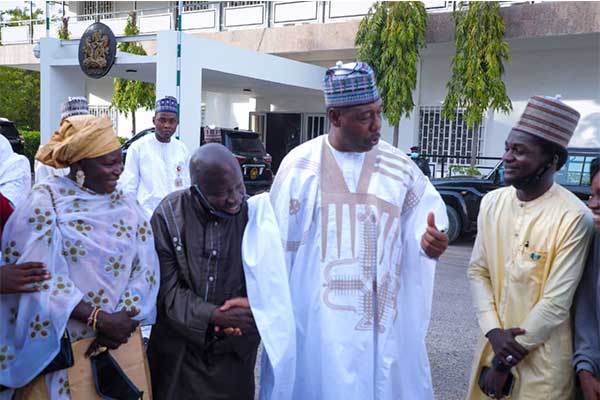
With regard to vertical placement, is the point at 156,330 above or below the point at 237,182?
below

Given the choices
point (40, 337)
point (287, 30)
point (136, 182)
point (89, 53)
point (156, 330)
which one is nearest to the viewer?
point (40, 337)

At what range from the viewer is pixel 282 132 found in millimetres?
19828

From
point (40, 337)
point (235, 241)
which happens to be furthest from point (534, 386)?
point (40, 337)

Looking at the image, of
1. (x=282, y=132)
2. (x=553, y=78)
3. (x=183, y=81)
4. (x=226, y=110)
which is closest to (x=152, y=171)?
(x=183, y=81)

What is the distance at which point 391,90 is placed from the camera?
13.2m

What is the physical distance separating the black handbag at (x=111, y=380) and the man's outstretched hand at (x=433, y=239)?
1.33 metres

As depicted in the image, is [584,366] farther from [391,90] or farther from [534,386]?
[391,90]

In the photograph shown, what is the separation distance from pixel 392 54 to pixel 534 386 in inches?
460

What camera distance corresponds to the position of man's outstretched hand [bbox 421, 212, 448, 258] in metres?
2.45

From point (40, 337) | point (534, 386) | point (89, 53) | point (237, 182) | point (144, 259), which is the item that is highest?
point (89, 53)

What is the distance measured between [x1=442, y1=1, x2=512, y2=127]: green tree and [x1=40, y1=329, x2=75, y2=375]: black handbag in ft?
37.1

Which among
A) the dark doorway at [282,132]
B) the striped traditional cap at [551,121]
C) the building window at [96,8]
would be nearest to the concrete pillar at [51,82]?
the dark doorway at [282,132]

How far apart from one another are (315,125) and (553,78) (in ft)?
25.1

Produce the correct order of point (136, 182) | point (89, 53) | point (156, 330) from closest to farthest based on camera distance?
1. point (156, 330)
2. point (136, 182)
3. point (89, 53)
